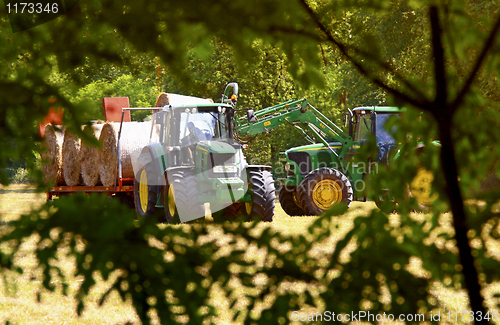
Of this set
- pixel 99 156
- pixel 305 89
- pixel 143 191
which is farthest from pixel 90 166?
pixel 305 89

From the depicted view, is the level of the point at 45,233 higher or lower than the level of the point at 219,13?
lower

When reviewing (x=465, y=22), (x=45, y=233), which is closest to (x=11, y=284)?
(x=45, y=233)

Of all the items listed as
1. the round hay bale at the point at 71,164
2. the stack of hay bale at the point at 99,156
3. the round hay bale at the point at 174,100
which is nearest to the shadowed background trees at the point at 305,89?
the stack of hay bale at the point at 99,156

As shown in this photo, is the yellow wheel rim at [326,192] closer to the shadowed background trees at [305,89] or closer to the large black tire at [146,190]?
the large black tire at [146,190]

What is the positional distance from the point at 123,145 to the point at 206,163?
256cm

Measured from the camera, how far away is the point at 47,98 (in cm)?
141

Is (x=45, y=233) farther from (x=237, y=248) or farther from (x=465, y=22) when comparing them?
(x=465, y=22)

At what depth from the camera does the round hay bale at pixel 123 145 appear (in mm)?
11227

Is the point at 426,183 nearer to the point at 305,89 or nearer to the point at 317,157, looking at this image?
the point at 305,89

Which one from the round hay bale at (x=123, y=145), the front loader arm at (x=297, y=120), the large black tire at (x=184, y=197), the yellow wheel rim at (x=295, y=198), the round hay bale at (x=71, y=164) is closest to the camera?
→ the large black tire at (x=184, y=197)

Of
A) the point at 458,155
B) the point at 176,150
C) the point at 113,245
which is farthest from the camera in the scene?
the point at 176,150

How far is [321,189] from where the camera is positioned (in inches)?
451

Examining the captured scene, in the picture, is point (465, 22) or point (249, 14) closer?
point (249, 14)

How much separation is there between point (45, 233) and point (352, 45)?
100 centimetres
